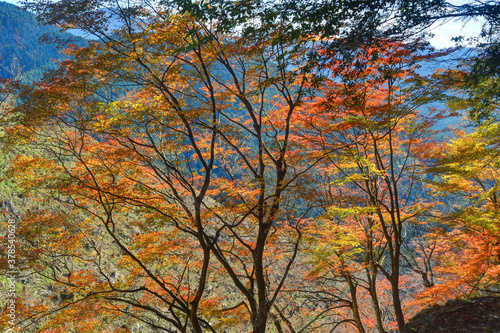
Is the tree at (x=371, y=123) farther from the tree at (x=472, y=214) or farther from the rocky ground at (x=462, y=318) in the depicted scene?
the tree at (x=472, y=214)

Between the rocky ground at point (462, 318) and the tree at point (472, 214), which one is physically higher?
the tree at point (472, 214)

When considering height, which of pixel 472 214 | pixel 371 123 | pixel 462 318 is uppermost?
pixel 371 123

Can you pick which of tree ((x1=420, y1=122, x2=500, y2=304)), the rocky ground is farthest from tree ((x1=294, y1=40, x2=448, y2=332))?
tree ((x1=420, y1=122, x2=500, y2=304))

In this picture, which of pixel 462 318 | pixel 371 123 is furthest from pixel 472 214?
pixel 371 123

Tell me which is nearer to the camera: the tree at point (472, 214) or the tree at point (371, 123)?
the tree at point (371, 123)

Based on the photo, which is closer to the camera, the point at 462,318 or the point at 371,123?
the point at 371,123

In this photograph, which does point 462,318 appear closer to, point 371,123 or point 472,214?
point 472,214

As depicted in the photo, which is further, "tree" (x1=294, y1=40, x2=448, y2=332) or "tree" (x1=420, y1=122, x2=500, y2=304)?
"tree" (x1=420, y1=122, x2=500, y2=304)

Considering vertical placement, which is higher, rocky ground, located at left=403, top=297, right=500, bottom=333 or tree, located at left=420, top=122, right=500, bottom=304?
tree, located at left=420, top=122, right=500, bottom=304

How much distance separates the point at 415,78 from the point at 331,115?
2049 mm

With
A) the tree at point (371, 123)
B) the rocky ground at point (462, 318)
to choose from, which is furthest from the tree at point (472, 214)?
the tree at point (371, 123)

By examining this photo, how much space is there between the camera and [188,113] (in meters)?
5.28

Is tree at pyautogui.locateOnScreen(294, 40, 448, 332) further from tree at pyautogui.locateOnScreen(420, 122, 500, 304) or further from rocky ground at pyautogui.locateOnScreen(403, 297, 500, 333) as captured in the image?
tree at pyautogui.locateOnScreen(420, 122, 500, 304)

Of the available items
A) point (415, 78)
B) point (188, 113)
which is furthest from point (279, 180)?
point (415, 78)
